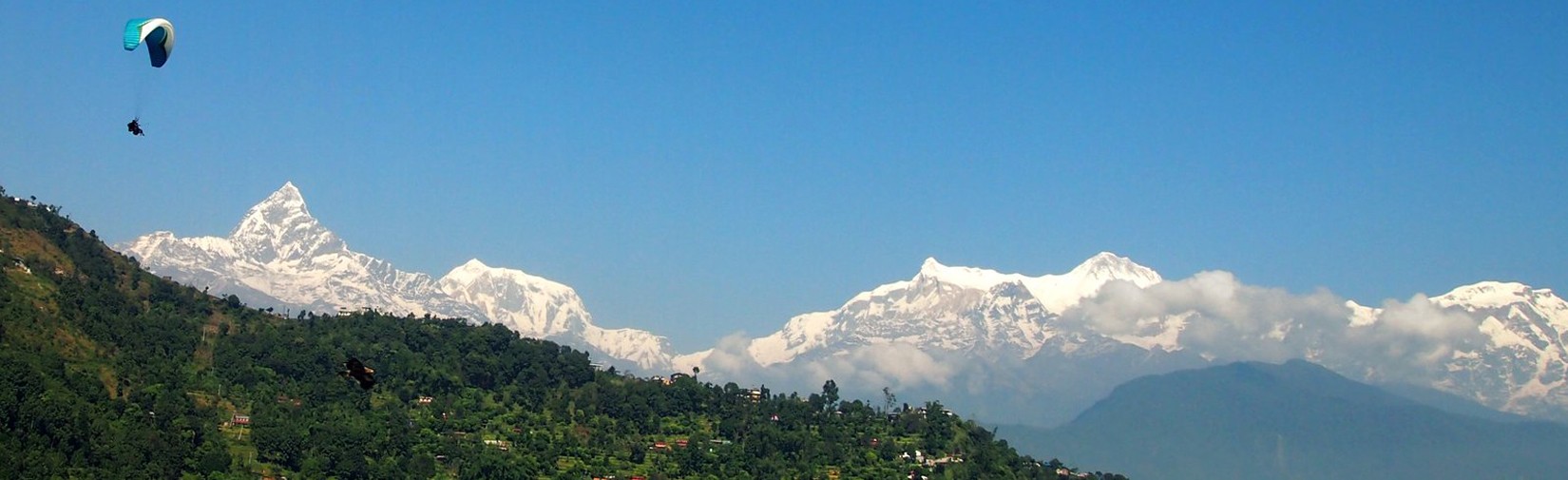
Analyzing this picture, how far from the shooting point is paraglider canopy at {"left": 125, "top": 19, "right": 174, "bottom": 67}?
123 metres

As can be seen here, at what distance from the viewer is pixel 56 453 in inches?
6988

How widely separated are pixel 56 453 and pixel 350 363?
110322 mm

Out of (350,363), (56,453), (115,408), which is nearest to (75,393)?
(115,408)

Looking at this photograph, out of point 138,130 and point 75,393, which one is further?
point 75,393

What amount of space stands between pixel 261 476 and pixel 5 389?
27993 millimetres

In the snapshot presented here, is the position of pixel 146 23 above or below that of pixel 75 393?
above

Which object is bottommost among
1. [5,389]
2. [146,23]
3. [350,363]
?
[350,363]

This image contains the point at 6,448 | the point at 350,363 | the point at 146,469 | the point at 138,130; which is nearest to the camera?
the point at 350,363

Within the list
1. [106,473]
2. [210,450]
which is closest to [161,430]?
[210,450]

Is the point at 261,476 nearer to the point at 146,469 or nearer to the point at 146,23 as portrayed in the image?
the point at 146,469

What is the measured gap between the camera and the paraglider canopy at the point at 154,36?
123m

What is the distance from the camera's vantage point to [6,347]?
195000 millimetres

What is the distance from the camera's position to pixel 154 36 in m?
125

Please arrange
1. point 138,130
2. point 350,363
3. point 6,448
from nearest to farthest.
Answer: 1. point 350,363
2. point 138,130
3. point 6,448
